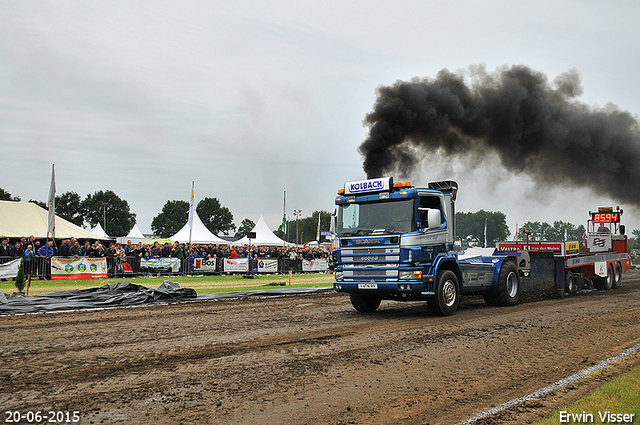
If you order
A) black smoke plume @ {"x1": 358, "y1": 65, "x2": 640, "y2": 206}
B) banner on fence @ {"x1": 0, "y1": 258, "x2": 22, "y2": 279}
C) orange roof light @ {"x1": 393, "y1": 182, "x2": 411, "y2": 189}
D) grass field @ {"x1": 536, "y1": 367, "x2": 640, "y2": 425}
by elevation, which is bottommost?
grass field @ {"x1": 536, "y1": 367, "x2": 640, "y2": 425}

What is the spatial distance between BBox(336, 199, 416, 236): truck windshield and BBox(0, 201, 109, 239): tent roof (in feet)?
81.1

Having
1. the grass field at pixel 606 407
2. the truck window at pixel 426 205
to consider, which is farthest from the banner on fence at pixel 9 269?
the grass field at pixel 606 407

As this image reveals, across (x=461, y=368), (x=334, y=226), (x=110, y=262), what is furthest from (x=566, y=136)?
(x=110, y=262)

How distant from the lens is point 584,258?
16.9 meters

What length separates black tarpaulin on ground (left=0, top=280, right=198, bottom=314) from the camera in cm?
1211

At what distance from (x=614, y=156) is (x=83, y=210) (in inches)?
4777

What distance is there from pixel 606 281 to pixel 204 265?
61.1ft

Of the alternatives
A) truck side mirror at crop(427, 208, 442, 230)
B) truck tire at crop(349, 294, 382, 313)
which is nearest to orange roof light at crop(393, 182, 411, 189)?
truck side mirror at crop(427, 208, 442, 230)

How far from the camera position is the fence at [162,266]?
20281 mm

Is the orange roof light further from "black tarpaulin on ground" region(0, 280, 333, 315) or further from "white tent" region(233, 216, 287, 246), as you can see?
"white tent" region(233, 216, 287, 246)

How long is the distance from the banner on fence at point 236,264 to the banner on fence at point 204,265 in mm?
690

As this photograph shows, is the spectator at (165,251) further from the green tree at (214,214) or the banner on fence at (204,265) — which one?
the green tree at (214,214)

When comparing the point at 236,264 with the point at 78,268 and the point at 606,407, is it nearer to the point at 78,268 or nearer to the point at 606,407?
the point at 78,268

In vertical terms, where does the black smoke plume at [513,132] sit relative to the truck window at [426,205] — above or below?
above
